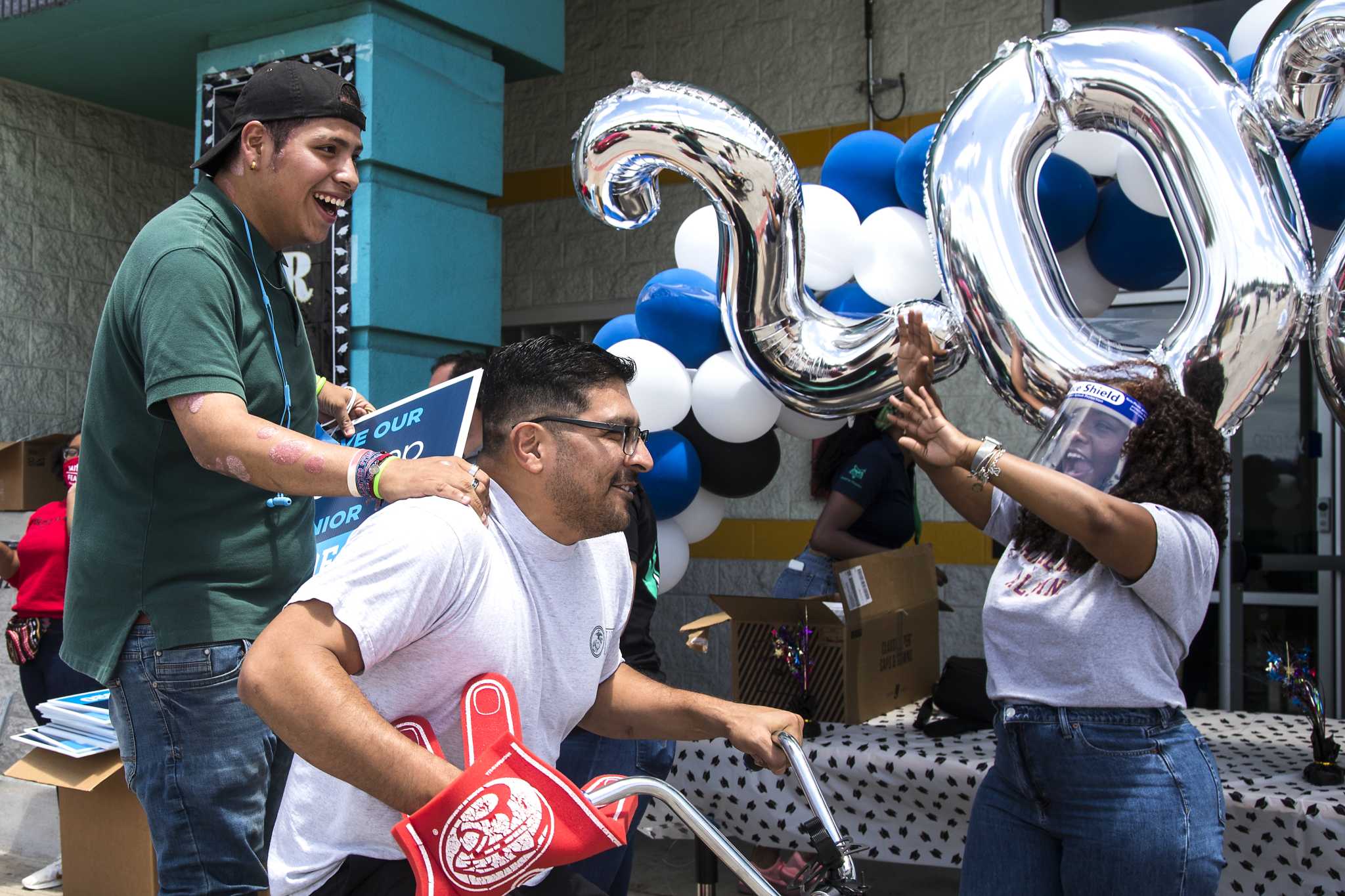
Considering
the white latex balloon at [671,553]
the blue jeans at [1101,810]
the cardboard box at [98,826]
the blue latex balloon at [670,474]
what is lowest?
the cardboard box at [98,826]

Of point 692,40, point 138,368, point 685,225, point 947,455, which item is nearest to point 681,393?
point 685,225

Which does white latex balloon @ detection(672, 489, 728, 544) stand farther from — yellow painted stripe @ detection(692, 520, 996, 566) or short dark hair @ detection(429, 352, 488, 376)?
yellow painted stripe @ detection(692, 520, 996, 566)

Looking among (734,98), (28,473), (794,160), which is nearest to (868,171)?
(794,160)

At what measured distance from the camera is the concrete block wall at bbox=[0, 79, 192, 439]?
5.67m

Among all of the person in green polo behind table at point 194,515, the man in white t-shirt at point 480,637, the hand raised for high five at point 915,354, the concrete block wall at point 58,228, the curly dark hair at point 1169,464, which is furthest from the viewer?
the concrete block wall at point 58,228

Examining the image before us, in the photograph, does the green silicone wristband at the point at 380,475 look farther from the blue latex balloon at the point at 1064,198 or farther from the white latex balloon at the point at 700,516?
the white latex balloon at the point at 700,516

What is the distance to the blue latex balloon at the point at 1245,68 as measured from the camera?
10.4ft

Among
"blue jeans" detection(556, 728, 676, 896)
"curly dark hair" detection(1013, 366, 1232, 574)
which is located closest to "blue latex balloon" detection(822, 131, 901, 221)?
"curly dark hair" detection(1013, 366, 1232, 574)

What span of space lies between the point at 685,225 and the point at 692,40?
275 cm

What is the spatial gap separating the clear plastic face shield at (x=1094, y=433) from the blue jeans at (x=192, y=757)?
1.66 m

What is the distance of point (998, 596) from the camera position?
2480mm

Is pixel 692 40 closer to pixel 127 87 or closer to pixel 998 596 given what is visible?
pixel 127 87

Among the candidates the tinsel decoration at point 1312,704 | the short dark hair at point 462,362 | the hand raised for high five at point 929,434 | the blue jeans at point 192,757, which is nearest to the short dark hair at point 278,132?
the blue jeans at point 192,757

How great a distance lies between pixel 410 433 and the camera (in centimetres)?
263
